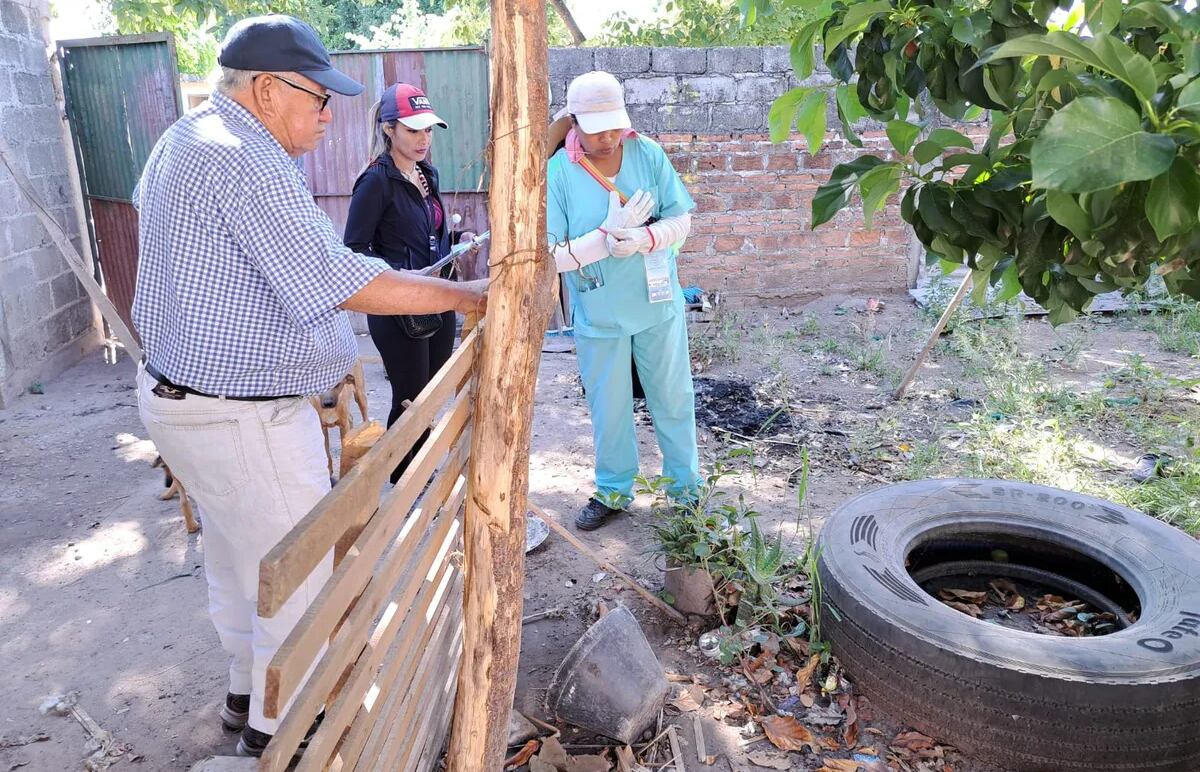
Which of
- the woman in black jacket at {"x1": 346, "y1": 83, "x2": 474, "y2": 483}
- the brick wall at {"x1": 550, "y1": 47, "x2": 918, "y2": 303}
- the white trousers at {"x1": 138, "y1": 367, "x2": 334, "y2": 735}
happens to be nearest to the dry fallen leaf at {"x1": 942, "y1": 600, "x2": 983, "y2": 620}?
the white trousers at {"x1": 138, "y1": 367, "x2": 334, "y2": 735}

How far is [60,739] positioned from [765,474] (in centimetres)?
322

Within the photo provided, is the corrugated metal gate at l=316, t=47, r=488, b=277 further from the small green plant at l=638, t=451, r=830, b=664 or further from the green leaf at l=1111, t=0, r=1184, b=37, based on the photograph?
the green leaf at l=1111, t=0, r=1184, b=37

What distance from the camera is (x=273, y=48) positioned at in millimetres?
2072

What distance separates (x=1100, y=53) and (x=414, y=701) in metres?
1.74

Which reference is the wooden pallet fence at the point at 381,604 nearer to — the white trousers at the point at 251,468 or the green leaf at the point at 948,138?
the white trousers at the point at 251,468

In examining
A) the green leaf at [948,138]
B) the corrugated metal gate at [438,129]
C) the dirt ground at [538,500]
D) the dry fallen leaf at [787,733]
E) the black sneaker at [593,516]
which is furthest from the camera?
the corrugated metal gate at [438,129]

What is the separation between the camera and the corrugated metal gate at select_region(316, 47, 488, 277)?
7133mm

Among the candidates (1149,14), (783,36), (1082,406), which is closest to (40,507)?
(1149,14)

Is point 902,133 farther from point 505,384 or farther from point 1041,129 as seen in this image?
point 505,384

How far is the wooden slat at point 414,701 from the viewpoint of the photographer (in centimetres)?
170

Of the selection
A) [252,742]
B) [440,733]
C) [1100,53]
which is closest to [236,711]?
[252,742]

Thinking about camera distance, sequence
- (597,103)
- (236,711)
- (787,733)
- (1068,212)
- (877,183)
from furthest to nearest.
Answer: (597,103) → (236,711) → (787,733) → (877,183) → (1068,212)

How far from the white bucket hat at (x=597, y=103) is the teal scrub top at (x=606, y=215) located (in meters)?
0.21

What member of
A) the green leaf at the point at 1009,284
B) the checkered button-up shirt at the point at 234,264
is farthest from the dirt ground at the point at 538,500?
the green leaf at the point at 1009,284
